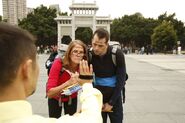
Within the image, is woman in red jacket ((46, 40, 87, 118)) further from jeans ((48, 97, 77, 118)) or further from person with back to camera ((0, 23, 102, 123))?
person with back to camera ((0, 23, 102, 123))

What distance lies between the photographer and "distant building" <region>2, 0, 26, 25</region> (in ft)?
332

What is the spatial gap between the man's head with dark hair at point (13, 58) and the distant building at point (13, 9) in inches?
4015

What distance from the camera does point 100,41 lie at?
13.4 feet

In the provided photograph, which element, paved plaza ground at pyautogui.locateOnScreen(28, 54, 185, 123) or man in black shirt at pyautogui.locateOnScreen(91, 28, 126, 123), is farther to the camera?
paved plaza ground at pyautogui.locateOnScreen(28, 54, 185, 123)

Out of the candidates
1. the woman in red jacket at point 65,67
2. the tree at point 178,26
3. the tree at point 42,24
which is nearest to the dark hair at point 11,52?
the woman in red jacket at point 65,67

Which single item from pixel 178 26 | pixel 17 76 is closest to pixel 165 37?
pixel 178 26

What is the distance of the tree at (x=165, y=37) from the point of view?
5981 centimetres

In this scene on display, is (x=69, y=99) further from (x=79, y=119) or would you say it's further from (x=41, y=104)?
(x=41, y=104)

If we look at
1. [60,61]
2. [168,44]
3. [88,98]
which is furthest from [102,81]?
[168,44]

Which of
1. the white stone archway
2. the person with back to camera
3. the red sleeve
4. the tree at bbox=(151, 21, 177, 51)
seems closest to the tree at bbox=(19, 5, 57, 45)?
the white stone archway

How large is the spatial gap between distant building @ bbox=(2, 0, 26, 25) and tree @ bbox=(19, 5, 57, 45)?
35.7m

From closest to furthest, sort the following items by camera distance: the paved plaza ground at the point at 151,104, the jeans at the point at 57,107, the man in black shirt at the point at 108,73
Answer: the man in black shirt at the point at 108,73
the jeans at the point at 57,107
the paved plaza ground at the point at 151,104

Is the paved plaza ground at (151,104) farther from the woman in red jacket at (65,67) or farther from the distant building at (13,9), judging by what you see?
the distant building at (13,9)

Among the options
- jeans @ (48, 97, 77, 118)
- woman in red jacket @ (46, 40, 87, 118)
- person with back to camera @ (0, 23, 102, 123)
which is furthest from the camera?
jeans @ (48, 97, 77, 118)
